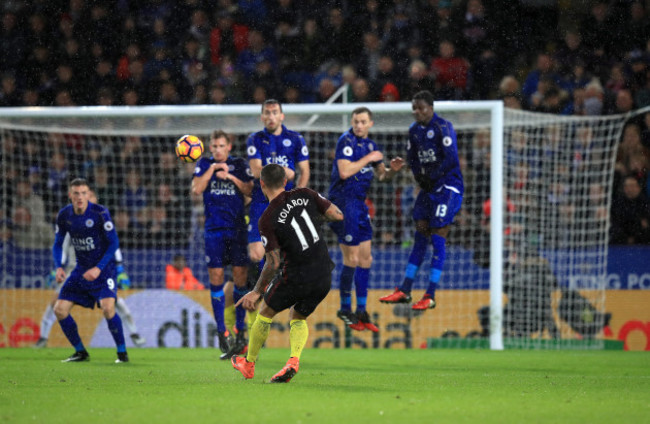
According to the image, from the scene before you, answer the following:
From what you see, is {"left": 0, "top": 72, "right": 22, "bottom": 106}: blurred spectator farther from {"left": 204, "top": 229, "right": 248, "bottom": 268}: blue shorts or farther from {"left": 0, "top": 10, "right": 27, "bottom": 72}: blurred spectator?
{"left": 204, "top": 229, "right": 248, "bottom": 268}: blue shorts

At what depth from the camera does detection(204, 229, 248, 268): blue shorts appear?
422 inches

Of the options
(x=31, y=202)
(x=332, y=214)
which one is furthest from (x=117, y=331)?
(x=31, y=202)

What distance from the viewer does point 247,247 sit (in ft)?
35.7

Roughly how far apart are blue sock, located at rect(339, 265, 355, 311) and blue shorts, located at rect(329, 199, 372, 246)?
36 cm

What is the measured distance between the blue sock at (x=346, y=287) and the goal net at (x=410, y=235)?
2.31 metres

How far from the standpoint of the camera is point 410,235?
14.4 meters

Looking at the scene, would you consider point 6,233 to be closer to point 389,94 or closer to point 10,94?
point 10,94

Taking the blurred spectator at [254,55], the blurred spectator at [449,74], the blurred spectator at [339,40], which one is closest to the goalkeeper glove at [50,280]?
the blurred spectator at [254,55]

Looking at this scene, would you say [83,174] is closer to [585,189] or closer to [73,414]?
[585,189]

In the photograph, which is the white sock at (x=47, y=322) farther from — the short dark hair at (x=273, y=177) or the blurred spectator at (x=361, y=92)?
the short dark hair at (x=273, y=177)

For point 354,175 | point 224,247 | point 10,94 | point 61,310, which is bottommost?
point 61,310

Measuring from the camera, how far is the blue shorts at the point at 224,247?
10719 millimetres

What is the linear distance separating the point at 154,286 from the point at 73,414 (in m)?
8.64

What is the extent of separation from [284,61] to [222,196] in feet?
22.9
